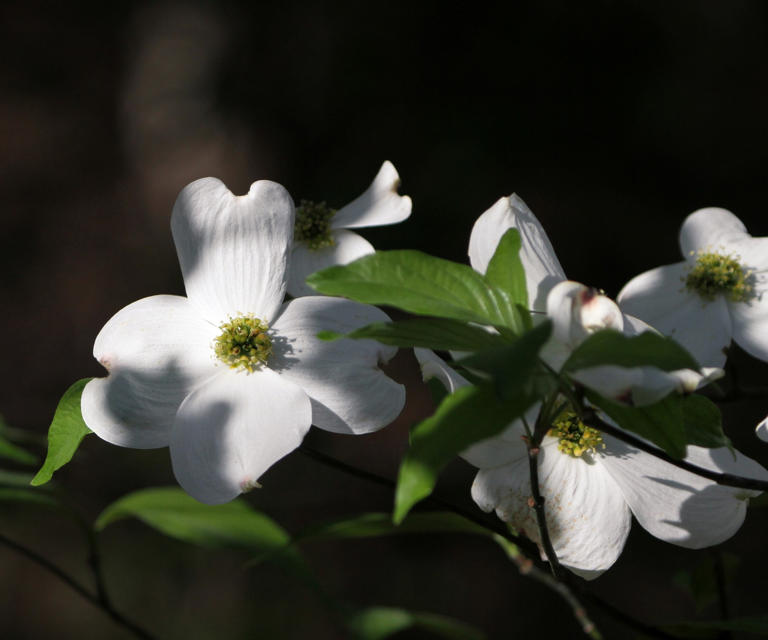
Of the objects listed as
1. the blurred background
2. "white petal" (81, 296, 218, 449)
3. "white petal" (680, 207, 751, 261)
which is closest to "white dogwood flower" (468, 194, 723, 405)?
"white petal" (81, 296, 218, 449)

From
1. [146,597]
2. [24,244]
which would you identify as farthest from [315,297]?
[24,244]

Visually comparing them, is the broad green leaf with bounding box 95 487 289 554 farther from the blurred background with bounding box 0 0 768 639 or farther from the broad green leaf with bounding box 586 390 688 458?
the blurred background with bounding box 0 0 768 639

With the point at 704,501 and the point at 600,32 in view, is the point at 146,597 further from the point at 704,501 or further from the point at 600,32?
the point at 600,32

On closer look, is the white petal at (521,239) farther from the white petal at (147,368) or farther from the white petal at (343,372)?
the white petal at (147,368)

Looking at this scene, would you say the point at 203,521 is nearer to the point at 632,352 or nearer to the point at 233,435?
the point at 233,435

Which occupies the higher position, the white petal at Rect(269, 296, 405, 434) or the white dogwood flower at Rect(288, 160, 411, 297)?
the white dogwood flower at Rect(288, 160, 411, 297)

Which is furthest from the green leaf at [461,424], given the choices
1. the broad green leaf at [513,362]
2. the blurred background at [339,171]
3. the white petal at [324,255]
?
the blurred background at [339,171]
